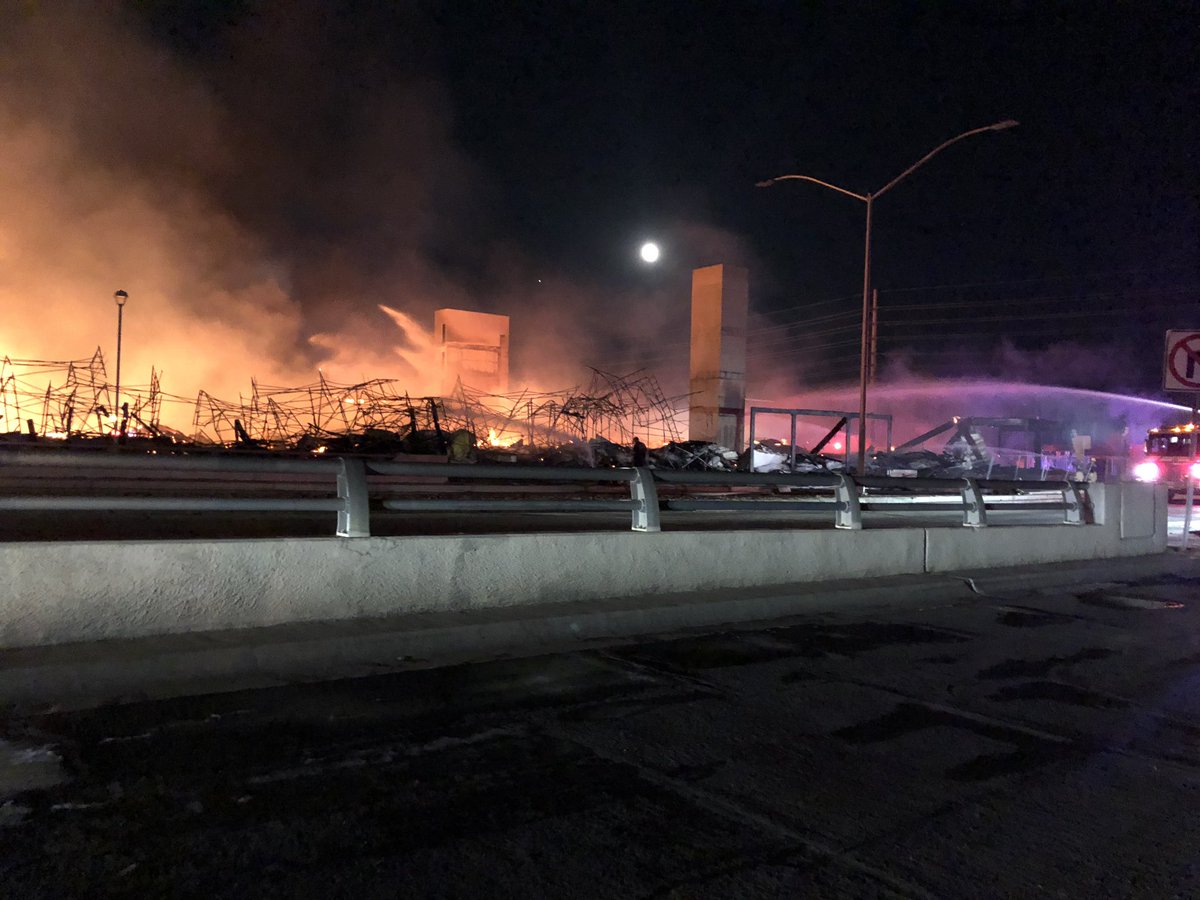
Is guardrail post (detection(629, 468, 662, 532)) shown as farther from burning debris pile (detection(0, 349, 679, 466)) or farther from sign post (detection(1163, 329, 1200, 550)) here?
burning debris pile (detection(0, 349, 679, 466))

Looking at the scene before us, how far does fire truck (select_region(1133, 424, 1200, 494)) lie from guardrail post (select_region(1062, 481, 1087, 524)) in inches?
615

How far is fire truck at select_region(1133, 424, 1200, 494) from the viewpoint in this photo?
26.8m

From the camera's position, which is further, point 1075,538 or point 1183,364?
point 1183,364

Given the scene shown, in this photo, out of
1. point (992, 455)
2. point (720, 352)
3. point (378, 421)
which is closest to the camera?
point (378, 421)

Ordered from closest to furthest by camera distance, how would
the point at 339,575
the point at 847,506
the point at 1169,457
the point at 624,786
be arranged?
1. the point at 624,786
2. the point at 339,575
3. the point at 847,506
4. the point at 1169,457

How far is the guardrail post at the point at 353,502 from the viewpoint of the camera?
642 centimetres

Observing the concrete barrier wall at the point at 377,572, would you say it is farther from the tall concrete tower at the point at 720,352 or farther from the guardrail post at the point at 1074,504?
the tall concrete tower at the point at 720,352

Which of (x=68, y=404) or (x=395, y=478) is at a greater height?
(x=68, y=404)

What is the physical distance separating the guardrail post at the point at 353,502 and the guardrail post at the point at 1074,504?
30.5 ft

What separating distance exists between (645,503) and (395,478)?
2705 millimetres

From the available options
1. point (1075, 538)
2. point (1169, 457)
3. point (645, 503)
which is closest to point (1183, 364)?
point (1075, 538)

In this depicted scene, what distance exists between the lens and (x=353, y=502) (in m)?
6.44

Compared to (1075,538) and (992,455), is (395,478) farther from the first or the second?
(992,455)

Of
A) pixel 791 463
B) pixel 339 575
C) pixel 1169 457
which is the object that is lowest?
pixel 339 575
